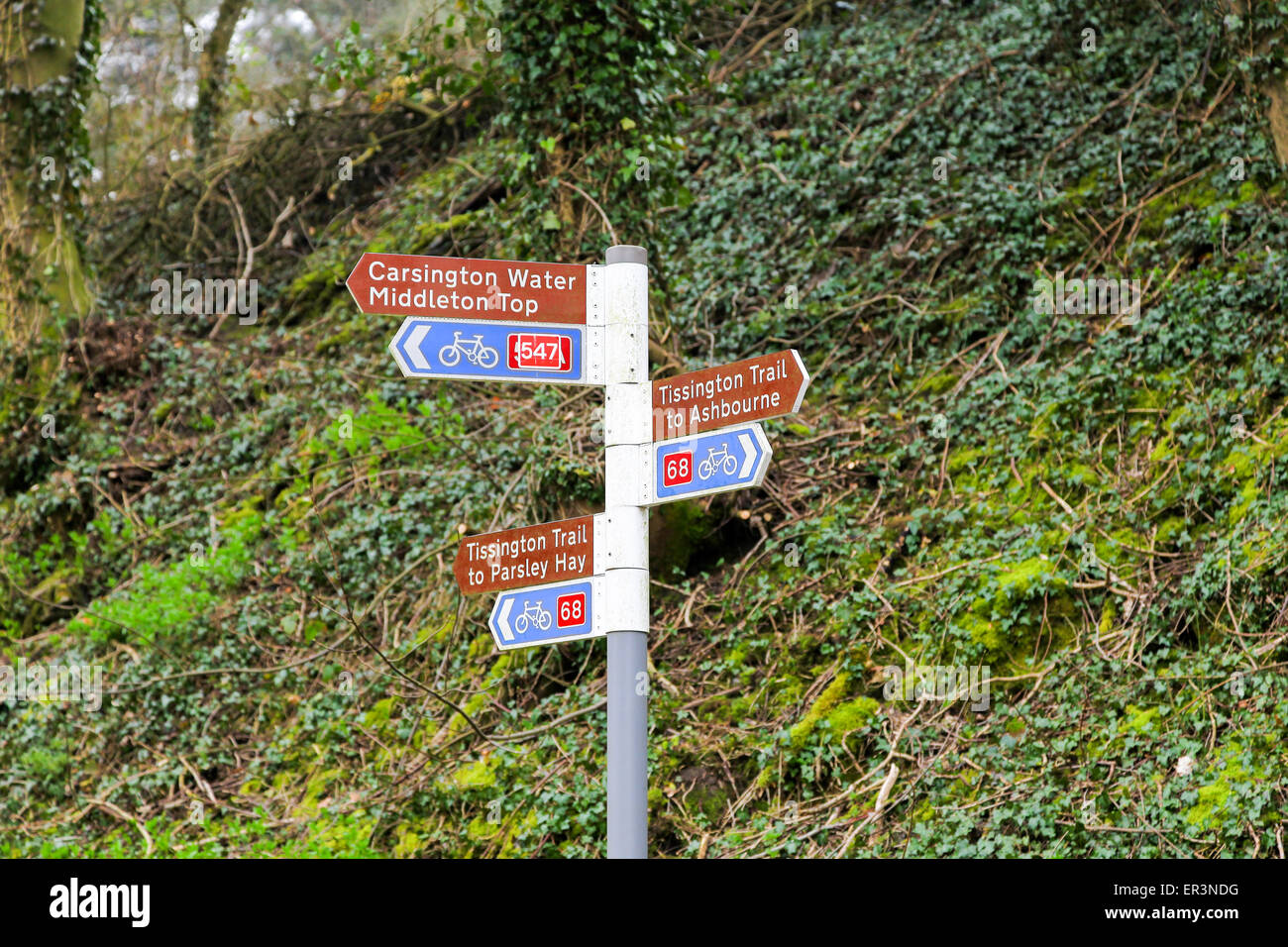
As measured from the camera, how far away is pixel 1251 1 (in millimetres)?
9305

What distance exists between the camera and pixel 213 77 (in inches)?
677

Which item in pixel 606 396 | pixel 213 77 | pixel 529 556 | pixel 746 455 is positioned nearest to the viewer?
pixel 746 455

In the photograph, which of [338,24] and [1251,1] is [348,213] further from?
[1251,1]

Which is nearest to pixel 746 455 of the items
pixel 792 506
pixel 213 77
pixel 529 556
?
pixel 529 556

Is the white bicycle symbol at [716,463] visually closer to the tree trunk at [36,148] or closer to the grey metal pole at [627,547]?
the grey metal pole at [627,547]

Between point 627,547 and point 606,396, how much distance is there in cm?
52

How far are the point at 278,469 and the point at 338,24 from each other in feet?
38.1

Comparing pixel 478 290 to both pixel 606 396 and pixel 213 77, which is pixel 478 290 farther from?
pixel 213 77

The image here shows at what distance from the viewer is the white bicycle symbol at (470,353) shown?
480cm

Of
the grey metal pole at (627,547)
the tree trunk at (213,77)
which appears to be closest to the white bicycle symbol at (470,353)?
the grey metal pole at (627,547)

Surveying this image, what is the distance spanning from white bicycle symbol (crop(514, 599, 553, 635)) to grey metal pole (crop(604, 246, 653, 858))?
0.29m

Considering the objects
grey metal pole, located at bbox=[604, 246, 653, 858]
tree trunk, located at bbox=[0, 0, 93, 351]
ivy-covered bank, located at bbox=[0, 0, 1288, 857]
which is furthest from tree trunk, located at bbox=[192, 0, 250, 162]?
grey metal pole, located at bbox=[604, 246, 653, 858]
